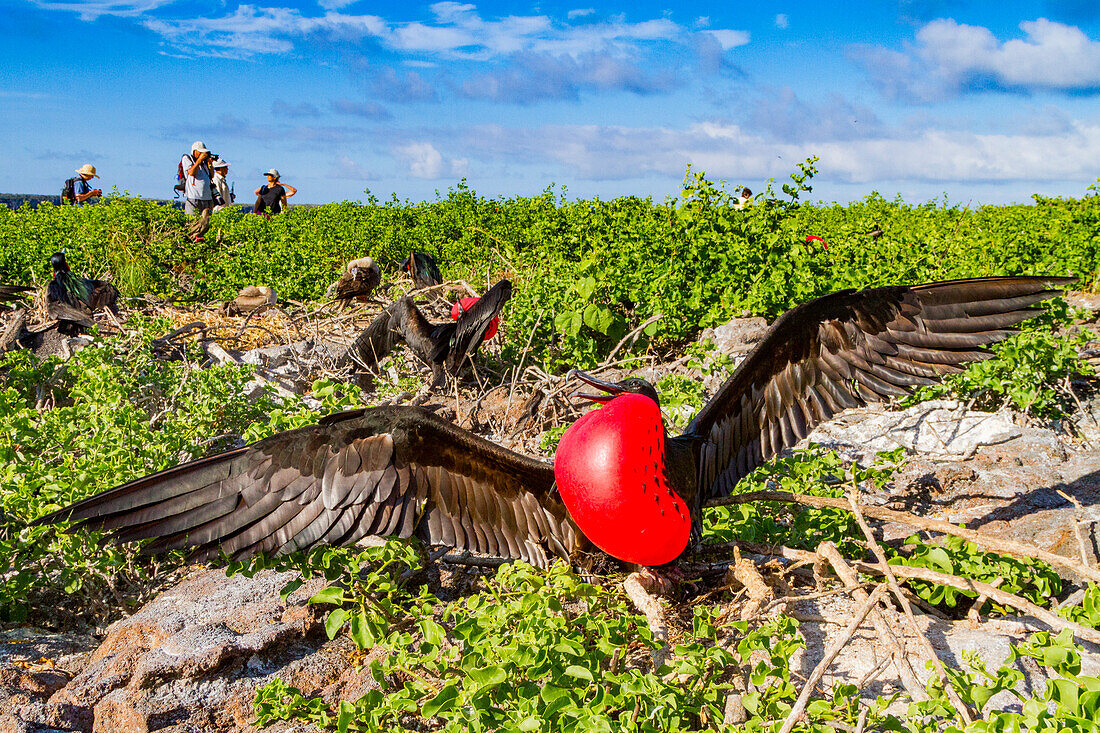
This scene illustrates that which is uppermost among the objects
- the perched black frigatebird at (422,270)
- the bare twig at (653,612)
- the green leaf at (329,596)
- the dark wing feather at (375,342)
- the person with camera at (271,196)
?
the person with camera at (271,196)

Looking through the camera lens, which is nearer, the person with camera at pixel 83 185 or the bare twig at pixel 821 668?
the bare twig at pixel 821 668

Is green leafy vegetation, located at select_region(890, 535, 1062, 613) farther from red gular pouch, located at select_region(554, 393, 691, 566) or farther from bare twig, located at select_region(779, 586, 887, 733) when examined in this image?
red gular pouch, located at select_region(554, 393, 691, 566)

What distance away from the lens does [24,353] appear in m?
4.18

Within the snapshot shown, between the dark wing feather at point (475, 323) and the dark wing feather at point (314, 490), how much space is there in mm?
2185

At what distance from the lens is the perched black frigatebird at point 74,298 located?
5.31m

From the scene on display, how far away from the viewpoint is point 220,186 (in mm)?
11742

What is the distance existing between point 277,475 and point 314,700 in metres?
0.52

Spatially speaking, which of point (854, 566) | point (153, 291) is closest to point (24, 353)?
point (153, 291)

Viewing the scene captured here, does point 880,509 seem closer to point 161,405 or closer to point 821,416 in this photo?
point 821,416

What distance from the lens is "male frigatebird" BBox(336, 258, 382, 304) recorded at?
6.16m

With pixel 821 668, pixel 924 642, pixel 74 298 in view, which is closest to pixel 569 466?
pixel 821 668

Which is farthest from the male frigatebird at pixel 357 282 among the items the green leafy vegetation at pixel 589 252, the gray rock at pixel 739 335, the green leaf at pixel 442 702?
the green leaf at pixel 442 702

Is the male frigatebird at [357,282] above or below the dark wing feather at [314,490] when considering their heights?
above

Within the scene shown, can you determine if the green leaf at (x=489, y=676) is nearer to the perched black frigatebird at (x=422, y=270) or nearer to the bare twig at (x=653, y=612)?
the bare twig at (x=653, y=612)
